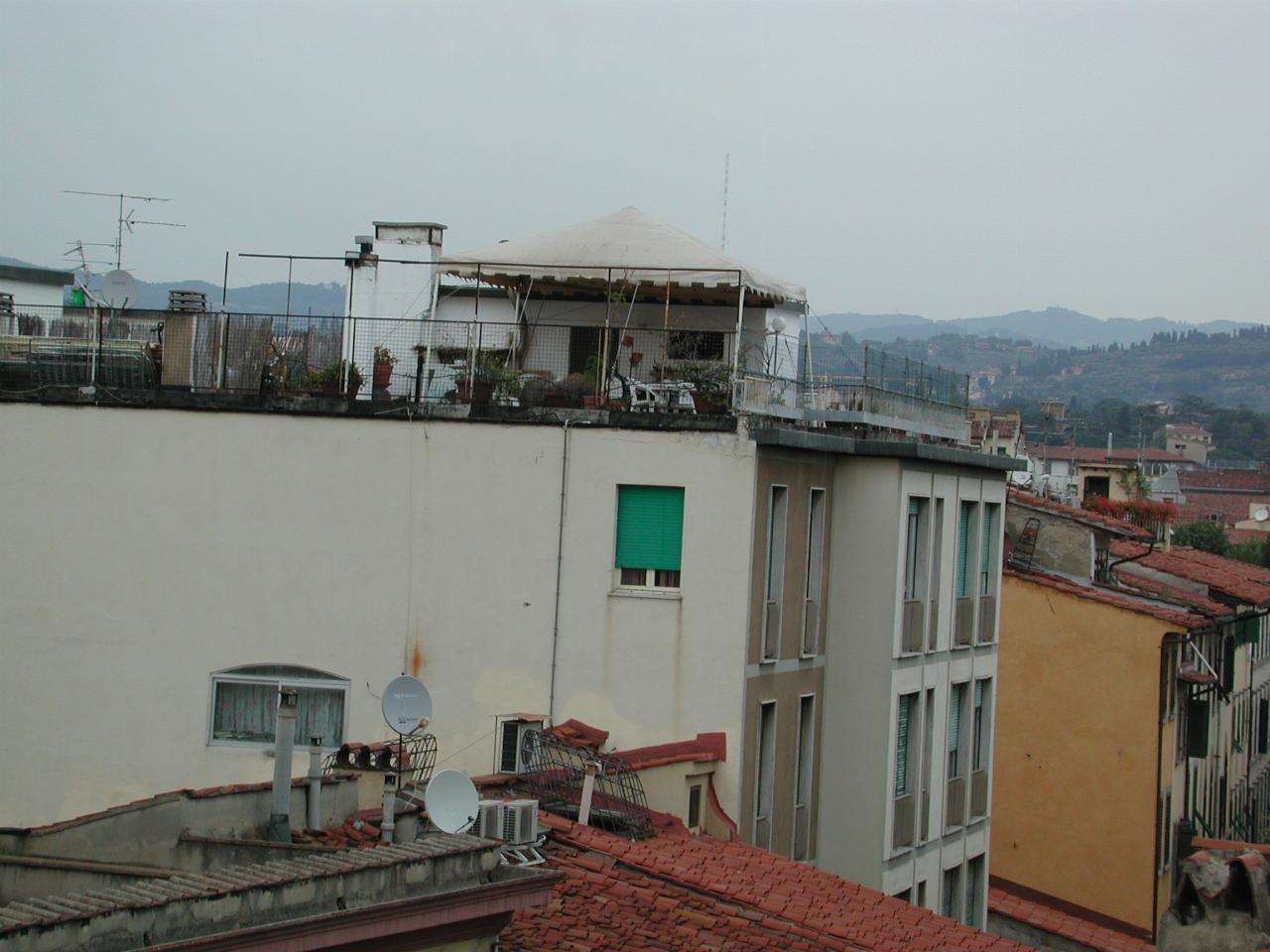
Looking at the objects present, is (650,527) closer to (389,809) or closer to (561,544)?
(561,544)

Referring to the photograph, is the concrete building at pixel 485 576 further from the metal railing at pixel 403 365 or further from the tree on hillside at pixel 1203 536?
the tree on hillside at pixel 1203 536

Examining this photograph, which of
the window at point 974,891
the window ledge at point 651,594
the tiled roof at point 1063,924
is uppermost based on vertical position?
the window ledge at point 651,594

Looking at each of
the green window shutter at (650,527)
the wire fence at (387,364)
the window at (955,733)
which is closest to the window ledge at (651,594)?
the green window shutter at (650,527)

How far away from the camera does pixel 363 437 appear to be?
24.4 meters

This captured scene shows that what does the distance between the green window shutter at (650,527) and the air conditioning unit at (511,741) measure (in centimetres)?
222

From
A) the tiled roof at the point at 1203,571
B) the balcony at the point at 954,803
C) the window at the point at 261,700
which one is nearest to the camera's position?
the window at the point at 261,700

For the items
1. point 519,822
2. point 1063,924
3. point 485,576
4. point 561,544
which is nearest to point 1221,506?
point 1063,924

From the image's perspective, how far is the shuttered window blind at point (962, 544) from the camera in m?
29.6

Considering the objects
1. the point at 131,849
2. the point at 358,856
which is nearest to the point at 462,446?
the point at 131,849

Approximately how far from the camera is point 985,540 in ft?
102

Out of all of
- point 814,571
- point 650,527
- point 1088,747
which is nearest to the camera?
point 650,527

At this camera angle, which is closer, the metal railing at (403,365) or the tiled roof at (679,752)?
the tiled roof at (679,752)

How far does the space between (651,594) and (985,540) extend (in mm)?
9322

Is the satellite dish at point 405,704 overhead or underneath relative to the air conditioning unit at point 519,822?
overhead
